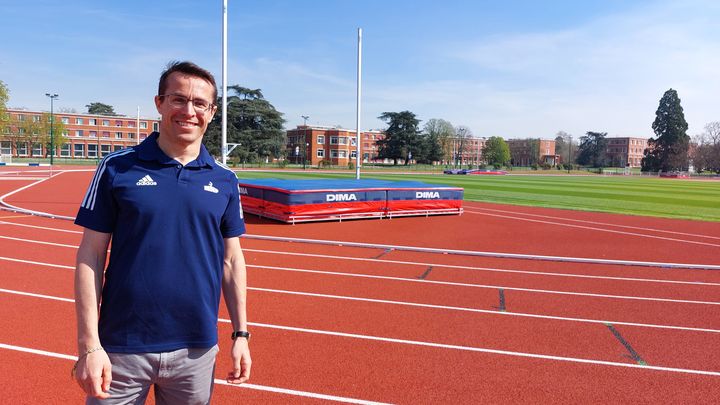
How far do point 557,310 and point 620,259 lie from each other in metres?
4.86

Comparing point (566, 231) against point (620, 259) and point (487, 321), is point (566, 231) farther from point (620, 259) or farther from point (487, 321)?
point (487, 321)

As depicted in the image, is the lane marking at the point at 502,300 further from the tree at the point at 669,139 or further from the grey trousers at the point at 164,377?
the tree at the point at 669,139

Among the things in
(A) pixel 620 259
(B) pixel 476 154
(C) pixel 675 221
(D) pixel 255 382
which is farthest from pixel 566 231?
A: (B) pixel 476 154

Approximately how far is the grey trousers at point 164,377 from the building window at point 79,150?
Result: 95.9 m

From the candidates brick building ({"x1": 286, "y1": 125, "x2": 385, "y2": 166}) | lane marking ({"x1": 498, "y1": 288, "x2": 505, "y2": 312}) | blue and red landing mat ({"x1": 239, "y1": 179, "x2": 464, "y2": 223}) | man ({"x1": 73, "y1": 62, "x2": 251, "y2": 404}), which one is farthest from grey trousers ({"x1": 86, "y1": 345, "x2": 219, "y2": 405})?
brick building ({"x1": 286, "y1": 125, "x2": 385, "y2": 166})

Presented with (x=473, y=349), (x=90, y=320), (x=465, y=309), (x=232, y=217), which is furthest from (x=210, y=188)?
(x=465, y=309)

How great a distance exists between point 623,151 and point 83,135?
433ft

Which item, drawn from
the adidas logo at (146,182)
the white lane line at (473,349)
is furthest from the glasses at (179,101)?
the white lane line at (473,349)

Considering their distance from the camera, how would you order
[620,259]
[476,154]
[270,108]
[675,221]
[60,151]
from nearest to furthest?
[620,259]
[675,221]
[270,108]
[60,151]
[476,154]

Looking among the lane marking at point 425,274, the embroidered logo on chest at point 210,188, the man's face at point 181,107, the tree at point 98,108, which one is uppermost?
the tree at point 98,108

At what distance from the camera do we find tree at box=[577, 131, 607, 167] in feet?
433

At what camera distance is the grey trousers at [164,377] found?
76.9 inches

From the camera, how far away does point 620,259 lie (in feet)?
33.5

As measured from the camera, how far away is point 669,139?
8944cm
